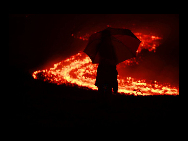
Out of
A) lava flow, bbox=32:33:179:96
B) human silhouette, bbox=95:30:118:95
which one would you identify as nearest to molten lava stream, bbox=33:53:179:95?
lava flow, bbox=32:33:179:96

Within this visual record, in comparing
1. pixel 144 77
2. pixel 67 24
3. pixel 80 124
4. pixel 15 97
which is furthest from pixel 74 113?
pixel 67 24

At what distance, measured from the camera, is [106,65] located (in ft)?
14.6

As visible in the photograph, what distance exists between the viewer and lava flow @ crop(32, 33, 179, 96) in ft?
28.1

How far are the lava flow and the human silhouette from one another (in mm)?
3371

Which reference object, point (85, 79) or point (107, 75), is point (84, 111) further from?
point (85, 79)

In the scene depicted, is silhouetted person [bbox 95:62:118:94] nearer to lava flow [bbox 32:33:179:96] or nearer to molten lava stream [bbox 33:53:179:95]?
lava flow [bbox 32:33:179:96]

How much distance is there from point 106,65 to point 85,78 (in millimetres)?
5181

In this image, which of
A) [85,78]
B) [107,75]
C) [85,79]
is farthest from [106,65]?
[85,78]

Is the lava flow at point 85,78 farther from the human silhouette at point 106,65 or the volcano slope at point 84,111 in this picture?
the human silhouette at point 106,65

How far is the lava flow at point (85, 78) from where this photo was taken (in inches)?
337

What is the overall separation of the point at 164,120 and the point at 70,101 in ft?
8.45

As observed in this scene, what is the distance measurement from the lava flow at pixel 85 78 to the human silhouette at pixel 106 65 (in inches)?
133

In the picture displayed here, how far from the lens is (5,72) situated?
262 inches

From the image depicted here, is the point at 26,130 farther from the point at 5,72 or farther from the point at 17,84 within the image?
the point at 5,72
